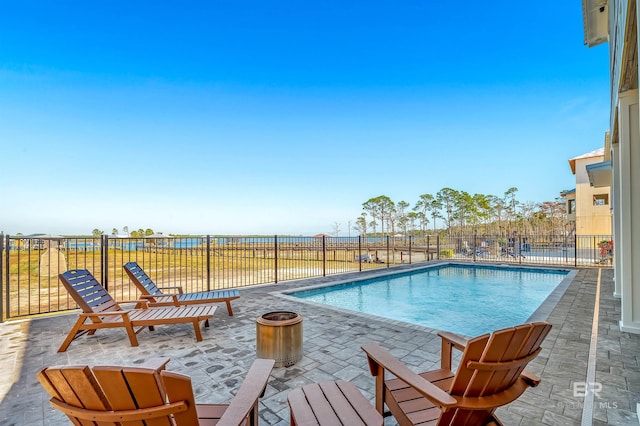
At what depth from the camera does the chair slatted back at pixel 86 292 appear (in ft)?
11.7

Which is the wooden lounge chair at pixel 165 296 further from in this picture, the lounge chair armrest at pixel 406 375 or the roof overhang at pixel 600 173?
the roof overhang at pixel 600 173

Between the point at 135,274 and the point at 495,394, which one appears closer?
the point at 495,394

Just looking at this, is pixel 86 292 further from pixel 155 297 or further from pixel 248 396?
pixel 248 396

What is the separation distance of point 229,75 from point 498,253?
622 inches

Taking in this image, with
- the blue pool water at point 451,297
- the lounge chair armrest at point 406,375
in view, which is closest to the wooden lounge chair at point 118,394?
the lounge chair armrest at point 406,375

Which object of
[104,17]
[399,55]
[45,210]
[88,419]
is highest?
[399,55]

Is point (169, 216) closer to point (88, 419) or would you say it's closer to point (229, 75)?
point (229, 75)

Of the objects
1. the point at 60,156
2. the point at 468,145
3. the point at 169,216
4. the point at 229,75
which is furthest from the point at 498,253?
the point at 169,216

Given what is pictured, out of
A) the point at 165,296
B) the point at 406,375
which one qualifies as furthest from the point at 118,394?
the point at 165,296

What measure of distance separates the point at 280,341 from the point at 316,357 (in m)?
0.50

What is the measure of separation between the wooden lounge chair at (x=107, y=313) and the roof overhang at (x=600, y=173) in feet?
26.6

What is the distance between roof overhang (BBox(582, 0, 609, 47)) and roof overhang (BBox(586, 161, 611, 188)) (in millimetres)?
3132

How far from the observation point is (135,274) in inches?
191

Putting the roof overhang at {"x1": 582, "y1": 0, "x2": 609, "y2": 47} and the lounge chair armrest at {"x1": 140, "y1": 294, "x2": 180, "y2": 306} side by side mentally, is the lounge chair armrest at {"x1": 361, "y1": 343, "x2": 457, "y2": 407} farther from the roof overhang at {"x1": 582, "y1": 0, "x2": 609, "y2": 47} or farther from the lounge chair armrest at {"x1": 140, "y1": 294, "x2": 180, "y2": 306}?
the roof overhang at {"x1": 582, "y1": 0, "x2": 609, "y2": 47}
